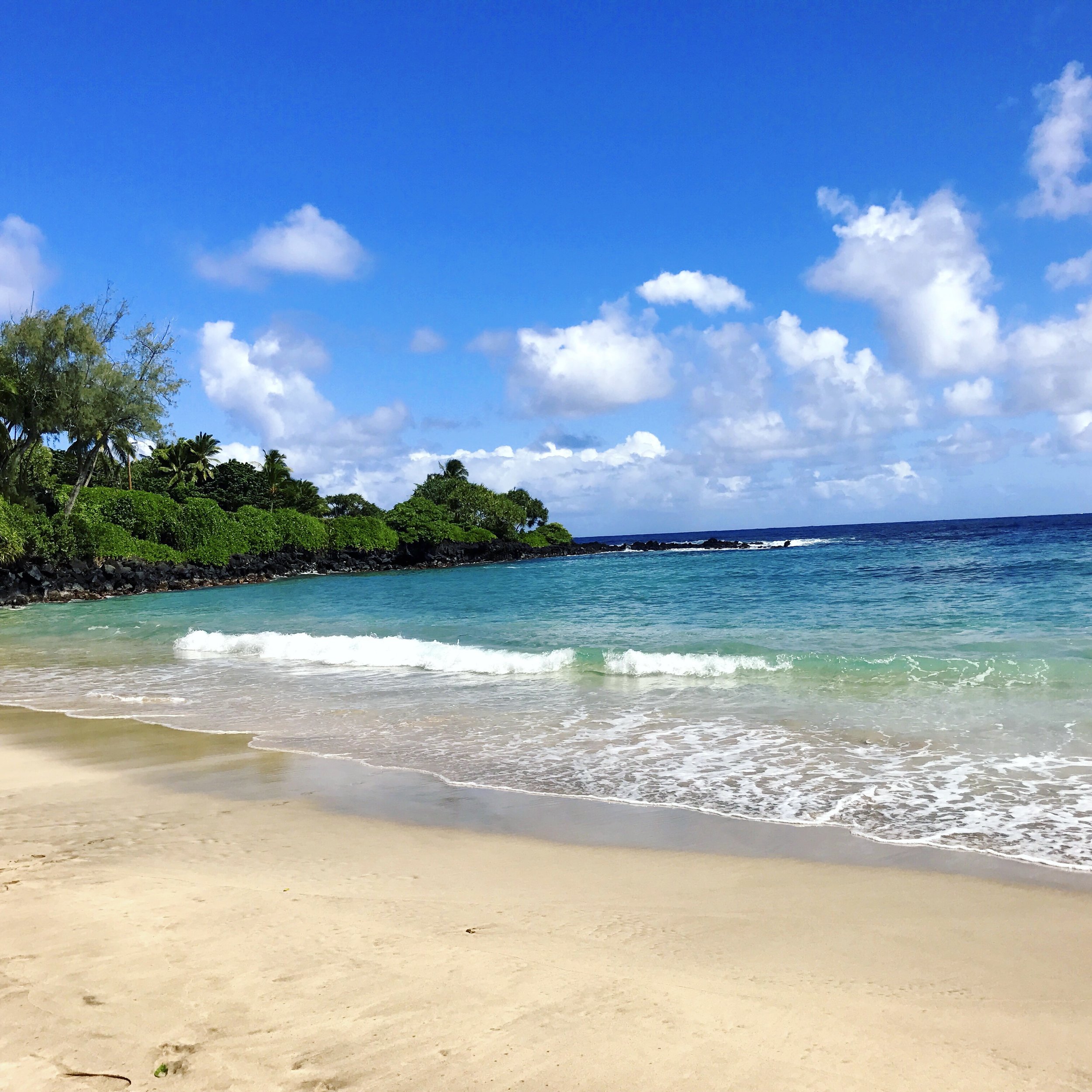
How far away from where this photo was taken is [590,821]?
21.2ft

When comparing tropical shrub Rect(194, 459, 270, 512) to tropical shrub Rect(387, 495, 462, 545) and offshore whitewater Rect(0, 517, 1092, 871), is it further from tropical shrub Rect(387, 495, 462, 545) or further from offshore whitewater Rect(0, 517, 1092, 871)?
offshore whitewater Rect(0, 517, 1092, 871)

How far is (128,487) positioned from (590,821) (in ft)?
212

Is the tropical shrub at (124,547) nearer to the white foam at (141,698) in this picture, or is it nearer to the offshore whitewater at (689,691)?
the offshore whitewater at (689,691)

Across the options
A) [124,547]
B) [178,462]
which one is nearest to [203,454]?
[178,462]

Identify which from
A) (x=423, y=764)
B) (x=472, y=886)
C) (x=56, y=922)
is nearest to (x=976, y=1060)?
(x=472, y=886)

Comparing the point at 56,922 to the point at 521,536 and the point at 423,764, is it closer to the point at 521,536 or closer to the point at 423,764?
the point at 423,764

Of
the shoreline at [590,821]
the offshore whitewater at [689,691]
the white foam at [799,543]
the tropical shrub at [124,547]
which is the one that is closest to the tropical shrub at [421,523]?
the tropical shrub at [124,547]

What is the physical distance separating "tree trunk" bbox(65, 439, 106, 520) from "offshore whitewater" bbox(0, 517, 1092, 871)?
14805 mm

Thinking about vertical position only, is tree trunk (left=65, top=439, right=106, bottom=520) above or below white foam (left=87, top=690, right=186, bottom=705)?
above

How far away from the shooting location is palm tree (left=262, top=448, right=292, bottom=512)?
6875 cm

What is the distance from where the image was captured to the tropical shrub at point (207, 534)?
5009cm

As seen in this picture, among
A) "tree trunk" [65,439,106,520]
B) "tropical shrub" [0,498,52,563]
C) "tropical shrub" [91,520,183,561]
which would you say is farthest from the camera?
"tropical shrub" [91,520,183,561]

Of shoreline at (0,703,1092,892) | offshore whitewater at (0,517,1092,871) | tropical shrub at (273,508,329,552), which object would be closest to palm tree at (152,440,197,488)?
tropical shrub at (273,508,329,552)

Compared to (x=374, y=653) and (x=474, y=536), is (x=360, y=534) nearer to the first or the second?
(x=474, y=536)
